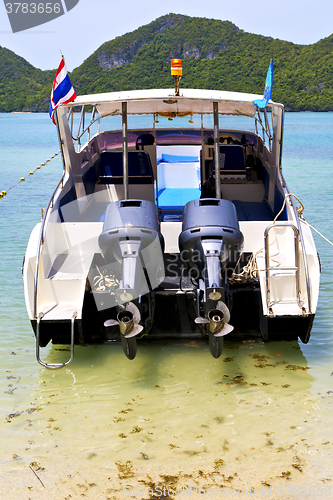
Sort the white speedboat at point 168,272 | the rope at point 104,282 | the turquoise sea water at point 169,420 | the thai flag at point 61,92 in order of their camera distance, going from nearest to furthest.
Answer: the turquoise sea water at point 169,420 → the white speedboat at point 168,272 → the rope at point 104,282 → the thai flag at point 61,92

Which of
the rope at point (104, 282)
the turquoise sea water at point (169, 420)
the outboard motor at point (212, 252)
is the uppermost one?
the outboard motor at point (212, 252)

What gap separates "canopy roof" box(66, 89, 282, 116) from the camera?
4.13 metres

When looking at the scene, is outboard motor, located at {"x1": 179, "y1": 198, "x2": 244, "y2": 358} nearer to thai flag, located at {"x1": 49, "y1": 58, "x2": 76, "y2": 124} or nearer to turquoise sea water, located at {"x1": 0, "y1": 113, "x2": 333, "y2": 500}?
turquoise sea water, located at {"x1": 0, "y1": 113, "x2": 333, "y2": 500}

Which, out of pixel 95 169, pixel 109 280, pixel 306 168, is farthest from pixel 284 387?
pixel 306 168

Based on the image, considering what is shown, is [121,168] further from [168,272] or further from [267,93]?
[267,93]

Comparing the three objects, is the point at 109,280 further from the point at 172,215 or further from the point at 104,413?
the point at 172,215

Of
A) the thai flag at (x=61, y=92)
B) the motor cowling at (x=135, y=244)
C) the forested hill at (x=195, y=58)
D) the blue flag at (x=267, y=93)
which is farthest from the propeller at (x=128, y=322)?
the forested hill at (x=195, y=58)

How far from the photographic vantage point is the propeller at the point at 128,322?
3.05m

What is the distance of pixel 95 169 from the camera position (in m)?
6.46

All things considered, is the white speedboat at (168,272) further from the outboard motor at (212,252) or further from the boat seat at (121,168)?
the boat seat at (121,168)

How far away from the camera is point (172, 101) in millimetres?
4980

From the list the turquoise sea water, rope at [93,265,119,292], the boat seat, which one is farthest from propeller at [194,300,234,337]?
the boat seat

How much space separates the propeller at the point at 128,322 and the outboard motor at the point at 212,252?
0.41m

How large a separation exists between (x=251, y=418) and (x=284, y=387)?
18.7 inches
